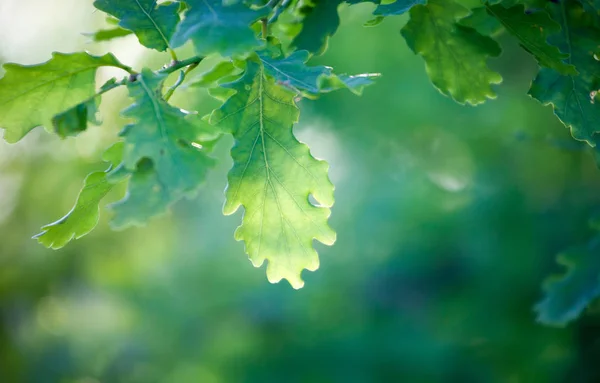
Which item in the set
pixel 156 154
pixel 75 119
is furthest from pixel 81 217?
pixel 156 154

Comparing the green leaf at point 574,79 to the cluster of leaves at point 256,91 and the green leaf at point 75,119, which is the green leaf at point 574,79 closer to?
the cluster of leaves at point 256,91

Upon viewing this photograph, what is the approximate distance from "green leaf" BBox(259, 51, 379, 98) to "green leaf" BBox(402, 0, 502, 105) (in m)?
0.39

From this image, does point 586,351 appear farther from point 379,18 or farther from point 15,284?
point 15,284

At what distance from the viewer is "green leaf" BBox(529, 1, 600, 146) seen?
4.23 ft

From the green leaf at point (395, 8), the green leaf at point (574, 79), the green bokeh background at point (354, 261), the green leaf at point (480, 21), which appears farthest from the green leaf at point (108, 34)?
the green bokeh background at point (354, 261)

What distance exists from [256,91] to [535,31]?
22.6 inches

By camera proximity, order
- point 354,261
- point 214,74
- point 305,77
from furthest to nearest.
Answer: point 354,261 < point 214,74 < point 305,77

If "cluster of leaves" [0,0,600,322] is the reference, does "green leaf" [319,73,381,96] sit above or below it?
above

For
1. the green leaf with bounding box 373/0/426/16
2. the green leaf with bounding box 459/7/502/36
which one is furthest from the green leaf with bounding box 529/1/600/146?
the green leaf with bounding box 373/0/426/16

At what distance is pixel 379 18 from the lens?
1243mm

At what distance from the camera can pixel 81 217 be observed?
4.00ft

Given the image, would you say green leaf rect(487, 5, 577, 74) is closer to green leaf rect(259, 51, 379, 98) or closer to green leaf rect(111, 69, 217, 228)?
green leaf rect(259, 51, 379, 98)

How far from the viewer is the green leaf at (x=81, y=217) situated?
1.20 meters

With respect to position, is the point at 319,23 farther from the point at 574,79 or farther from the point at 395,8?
the point at 574,79
